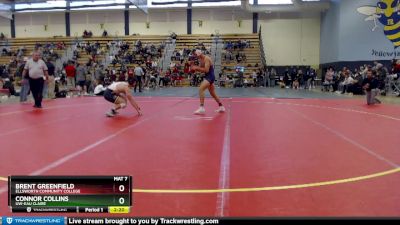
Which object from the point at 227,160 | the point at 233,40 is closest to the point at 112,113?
the point at 227,160

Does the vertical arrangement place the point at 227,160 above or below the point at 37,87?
below

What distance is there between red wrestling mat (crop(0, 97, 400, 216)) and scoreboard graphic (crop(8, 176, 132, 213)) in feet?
2.73

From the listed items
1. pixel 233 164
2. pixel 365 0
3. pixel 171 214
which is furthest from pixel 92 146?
pixel 365 0

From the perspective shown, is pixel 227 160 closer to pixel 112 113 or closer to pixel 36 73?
pixel 112 113

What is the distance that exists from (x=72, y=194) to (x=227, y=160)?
9.13 ft

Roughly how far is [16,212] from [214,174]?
2.18 meters

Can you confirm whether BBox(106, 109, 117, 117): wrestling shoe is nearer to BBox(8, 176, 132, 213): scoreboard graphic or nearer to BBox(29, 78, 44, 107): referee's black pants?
BBox(29, 78, 44, 107): referee's black pants

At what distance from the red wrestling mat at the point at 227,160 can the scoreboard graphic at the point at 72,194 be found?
0.83 m

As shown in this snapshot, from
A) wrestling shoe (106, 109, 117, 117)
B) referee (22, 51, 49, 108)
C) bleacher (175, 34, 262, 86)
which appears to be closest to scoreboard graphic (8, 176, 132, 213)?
wrestling shoe (106, 109, 117, 117)

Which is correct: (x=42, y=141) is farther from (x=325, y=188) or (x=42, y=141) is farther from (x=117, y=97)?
(x=325, y=188)

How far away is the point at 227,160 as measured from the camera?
4707mm

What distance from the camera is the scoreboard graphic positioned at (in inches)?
83.4

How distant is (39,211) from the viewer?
2.18 m

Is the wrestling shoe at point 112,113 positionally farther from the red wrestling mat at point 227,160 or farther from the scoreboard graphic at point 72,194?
the scoreboard graphic at point 72,194
